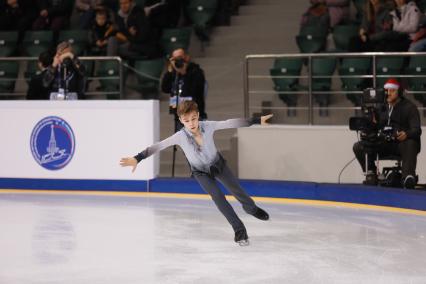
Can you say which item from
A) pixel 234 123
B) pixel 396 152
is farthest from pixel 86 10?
pixel 234 123

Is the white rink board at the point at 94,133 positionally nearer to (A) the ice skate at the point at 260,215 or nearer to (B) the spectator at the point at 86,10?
(A) the ice skate at the point at 260,215

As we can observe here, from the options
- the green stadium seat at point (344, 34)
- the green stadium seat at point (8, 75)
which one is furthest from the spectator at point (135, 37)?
the green stadium seat at point (344, 34)

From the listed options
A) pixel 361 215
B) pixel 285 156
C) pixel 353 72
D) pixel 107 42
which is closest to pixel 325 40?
pixel 353 72

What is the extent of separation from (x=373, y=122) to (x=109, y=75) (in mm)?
4779

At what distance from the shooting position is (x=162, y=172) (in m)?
12.7

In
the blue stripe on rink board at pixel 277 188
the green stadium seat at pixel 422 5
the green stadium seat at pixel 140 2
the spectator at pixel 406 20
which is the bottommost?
the blue stripe on rink board at pixel 277 188

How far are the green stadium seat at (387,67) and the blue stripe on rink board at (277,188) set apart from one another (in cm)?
217

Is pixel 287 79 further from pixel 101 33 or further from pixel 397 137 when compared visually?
pixel 101 33

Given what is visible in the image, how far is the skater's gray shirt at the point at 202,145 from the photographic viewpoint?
26.2 ft

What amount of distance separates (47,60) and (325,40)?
386 cm

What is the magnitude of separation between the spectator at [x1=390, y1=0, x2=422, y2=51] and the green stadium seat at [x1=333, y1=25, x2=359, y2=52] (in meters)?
0.86

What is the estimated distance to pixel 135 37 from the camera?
14078 mm

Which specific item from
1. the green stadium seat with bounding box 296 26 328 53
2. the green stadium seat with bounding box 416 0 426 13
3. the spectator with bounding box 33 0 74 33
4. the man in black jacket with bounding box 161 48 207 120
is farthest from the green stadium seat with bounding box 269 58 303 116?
the spectator with bounding box 33 0 74 33

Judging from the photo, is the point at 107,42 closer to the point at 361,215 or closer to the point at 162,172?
the point at 162,172
